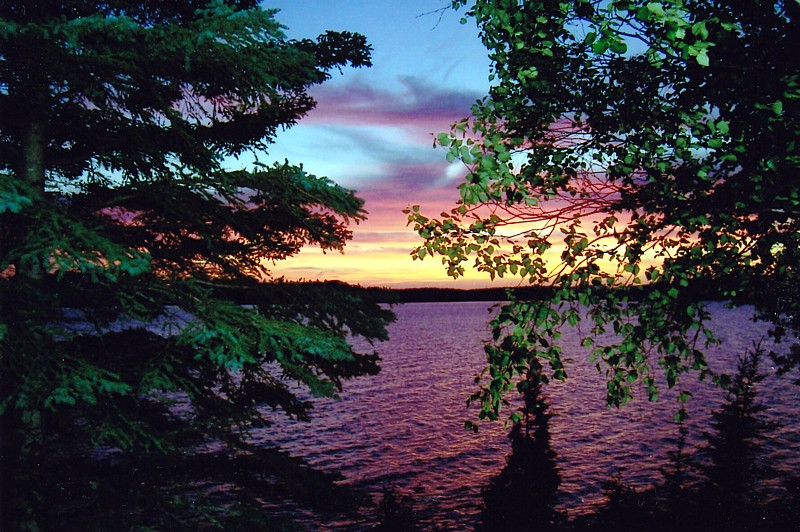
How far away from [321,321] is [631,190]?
4.66 meters

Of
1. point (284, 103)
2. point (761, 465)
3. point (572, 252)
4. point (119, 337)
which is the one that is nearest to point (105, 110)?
point (119, 337)

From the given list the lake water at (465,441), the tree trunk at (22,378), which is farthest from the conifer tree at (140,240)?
the lake water at (465,441)

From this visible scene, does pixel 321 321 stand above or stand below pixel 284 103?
below

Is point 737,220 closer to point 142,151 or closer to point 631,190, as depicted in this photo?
point 631,190

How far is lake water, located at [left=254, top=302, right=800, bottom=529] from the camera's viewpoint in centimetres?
2419

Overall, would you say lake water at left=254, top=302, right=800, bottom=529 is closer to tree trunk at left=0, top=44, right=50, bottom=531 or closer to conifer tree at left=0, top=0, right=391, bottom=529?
conifer tree at left=0, top=0, right=391, bottom=529

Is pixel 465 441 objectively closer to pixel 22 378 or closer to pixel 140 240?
pixel 140 240

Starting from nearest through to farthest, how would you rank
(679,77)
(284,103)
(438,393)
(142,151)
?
1. (679,77)
2. (142,151)
3. (284,103)
4. (438,393)

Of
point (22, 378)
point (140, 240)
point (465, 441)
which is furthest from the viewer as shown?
point (465, 441)

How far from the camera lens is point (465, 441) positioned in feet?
107

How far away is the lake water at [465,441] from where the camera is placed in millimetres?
24188

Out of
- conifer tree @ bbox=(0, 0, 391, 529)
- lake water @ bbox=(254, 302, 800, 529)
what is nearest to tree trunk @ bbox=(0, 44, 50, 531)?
conifer tree @ bbox=(0, 0, 391, 529)

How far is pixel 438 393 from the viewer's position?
49844mm

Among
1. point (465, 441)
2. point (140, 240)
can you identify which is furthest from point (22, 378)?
point (465, 441)
